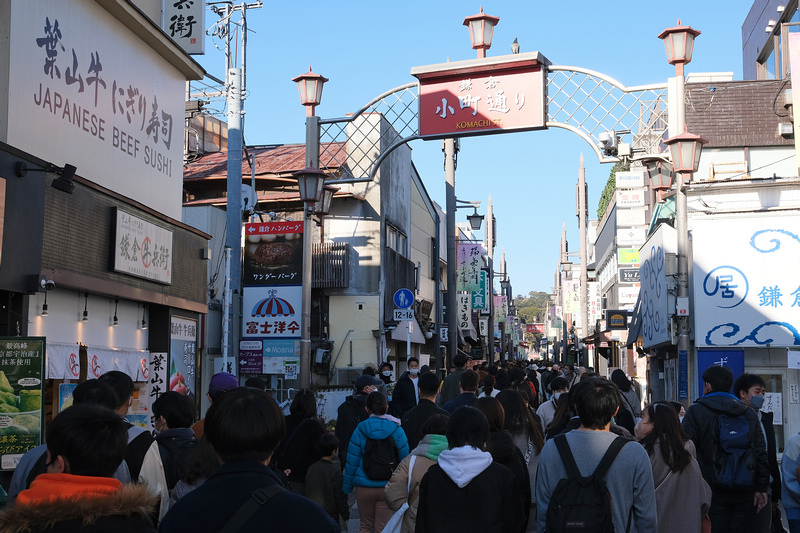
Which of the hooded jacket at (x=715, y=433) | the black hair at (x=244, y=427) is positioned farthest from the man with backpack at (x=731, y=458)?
the black hair at (x=244, y=427)

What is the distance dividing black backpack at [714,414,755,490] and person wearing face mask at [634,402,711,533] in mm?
998

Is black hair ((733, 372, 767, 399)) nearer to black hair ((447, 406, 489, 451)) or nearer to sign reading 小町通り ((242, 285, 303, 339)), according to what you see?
black hair ((447, 406, 489, 451))

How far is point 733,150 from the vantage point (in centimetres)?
2306

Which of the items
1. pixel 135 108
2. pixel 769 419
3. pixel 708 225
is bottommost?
pixel 769 419

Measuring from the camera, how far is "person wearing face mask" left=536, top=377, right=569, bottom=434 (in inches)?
436

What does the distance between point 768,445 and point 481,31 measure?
12.2 metres

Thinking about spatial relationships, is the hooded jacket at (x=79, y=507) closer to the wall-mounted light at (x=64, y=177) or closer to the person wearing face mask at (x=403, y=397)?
the wall-mounted light at (x=64, y=177)

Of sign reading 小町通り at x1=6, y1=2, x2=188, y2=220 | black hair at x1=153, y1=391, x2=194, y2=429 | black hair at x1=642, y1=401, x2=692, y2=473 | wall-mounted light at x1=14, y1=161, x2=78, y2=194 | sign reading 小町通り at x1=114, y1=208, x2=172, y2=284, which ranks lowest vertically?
black hair at x1=642, y1=401, x2=692, y2=473

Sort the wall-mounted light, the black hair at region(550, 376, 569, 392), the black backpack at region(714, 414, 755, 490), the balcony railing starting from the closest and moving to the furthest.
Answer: the black backpack at region(714, 414, 755, 490) → the wall-mounted light → the black hair at region(550, 376, 569, 392) → the balcony railing

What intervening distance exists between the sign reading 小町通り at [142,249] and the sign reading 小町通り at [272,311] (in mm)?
5775

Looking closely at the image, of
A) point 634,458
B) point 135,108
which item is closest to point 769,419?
point 634,458

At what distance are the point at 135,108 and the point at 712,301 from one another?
11111 mm

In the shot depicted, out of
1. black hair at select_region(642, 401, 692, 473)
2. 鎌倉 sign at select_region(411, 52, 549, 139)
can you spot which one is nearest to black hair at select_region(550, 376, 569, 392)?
black hair at select_region(642, 401, 692, 473)

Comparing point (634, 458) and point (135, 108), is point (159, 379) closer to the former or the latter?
point (135, 108)
